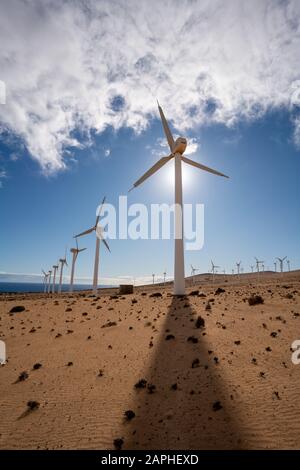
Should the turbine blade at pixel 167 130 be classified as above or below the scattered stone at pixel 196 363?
above

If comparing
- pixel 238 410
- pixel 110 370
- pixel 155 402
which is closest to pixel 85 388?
pixel 110 370

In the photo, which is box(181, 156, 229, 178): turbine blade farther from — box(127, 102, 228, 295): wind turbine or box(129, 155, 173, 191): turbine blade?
box(129, 155, 173, 191): turbine blade

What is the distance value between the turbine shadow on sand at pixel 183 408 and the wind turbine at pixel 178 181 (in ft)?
58.6

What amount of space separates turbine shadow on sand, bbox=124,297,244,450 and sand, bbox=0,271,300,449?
2 centimetres

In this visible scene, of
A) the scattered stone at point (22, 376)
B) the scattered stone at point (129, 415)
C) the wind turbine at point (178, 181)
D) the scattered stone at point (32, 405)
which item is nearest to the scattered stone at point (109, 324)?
the scattered stone at point (22, 376)

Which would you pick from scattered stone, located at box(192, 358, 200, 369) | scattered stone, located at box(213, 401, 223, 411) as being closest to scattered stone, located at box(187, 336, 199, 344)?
scattered stone, located at box(192, 358, 200, 369)

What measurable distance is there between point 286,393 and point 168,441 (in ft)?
11.7

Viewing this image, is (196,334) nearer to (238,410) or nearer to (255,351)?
(255,351)

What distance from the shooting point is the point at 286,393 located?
21.8ft

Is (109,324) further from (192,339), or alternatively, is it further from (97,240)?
(97,240)

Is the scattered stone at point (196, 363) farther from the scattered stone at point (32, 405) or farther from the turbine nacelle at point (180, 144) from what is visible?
the turbine nacelle at point (180, 144)

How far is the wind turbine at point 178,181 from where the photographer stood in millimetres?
27653

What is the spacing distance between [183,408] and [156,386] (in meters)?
1.27

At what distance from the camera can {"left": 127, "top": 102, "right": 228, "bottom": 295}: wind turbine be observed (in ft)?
90.7
